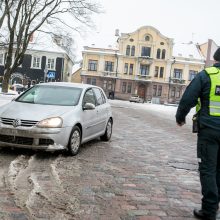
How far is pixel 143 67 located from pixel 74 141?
226 ft

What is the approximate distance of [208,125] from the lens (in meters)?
4.80

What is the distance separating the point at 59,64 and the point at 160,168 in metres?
64.9

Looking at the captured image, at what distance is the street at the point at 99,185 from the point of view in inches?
196

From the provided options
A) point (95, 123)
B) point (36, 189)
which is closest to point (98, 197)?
point (36, 189)

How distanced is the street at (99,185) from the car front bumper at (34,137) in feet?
0.72

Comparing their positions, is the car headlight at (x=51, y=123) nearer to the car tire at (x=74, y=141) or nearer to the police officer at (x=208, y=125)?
the car tire at (x=74, y=141)

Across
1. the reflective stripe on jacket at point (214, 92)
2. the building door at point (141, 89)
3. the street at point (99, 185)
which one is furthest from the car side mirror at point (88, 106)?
the building door at point (141, 89)

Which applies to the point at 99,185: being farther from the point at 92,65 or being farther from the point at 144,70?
the point at 144,70

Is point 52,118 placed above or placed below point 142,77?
below

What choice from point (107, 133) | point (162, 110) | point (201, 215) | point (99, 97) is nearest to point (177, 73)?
point (162, 110)

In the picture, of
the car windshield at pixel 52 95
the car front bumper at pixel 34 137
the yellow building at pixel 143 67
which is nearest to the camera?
the car front bumper at pixel 34 137

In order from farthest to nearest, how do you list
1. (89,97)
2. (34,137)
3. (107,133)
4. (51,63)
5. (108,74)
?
1. (108,74)
2. (51,63)
3. (107,133)
4. (89,97)
5. (34,137)

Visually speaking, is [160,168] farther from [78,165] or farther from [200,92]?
[200,92]

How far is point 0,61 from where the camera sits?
71250 millimetres
